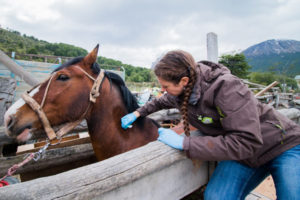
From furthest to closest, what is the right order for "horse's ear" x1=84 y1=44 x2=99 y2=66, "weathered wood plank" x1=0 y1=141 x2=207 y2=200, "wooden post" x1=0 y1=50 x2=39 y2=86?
"wooden post" x1=0 y1=50 x2=39 y2=86, "horse's ear" x1=84 y1=44 x2=99 y2=66, "weathered wood plank" x1=0 y1=141 x2=207 y2=200

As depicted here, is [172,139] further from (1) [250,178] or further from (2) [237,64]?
(2) [237,64]

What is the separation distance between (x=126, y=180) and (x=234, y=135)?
666mm

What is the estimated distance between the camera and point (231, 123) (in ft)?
3.08

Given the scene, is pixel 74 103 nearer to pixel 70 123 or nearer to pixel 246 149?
pixel 70 123

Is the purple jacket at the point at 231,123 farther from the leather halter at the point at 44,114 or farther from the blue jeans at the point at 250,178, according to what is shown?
the leather halter at the point at 44,114

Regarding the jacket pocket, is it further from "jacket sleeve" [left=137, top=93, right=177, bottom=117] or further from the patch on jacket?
"jacket sleeve" [left=137, top=93, right=177, bottom=117]

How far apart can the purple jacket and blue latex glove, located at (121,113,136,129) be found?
2.04ft

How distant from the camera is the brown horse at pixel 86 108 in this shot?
1272 mm

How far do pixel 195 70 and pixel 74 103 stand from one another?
1.09 metres

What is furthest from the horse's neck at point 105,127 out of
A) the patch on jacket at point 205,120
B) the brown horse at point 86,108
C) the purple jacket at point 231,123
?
the patch on jacket at point 205,120

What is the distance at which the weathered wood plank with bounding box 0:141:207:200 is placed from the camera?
61 cm

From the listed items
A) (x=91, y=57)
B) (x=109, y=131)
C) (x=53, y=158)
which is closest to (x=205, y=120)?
(x=109, y=131)

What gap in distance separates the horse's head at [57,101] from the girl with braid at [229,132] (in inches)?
29.2

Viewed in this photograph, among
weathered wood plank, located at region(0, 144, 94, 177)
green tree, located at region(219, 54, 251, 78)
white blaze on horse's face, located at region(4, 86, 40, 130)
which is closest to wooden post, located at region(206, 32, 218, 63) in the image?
weathered wood plank, located at region(0, 144, 94, 177)
